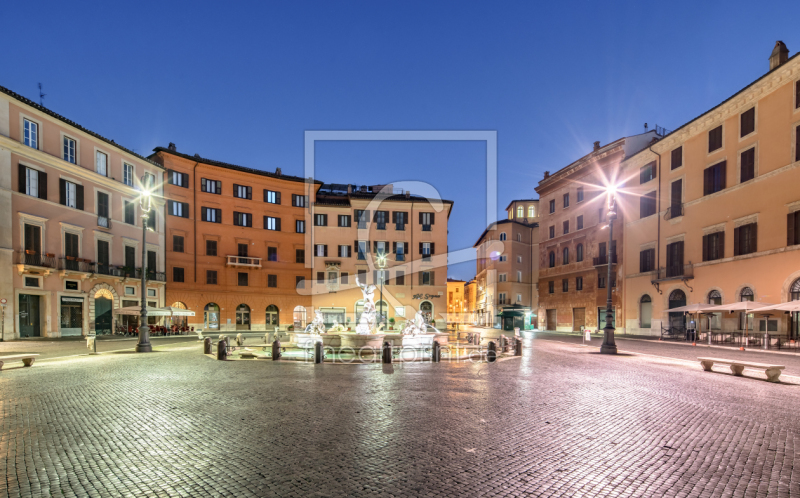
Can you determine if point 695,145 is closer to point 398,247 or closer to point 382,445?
point 398,247

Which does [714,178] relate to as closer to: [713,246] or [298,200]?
[713,246]

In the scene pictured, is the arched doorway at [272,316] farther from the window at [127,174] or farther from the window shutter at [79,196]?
the window shutter at [79,196]

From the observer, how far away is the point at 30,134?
1043 inches

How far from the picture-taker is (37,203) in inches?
1053

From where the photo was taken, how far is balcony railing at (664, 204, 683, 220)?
29.9 meters

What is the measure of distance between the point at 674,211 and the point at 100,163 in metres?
42.1

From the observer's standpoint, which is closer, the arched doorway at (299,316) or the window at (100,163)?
the window at (100,163)

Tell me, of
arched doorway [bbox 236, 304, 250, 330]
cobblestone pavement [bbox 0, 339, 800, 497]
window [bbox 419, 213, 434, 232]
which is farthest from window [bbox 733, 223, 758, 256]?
arched doorway [bbox 236, 304, 250, 330]

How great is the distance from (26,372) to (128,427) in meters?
9.00

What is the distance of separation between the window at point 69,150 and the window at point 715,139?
42605 mm

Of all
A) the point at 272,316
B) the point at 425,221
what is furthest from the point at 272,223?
the point at 425,221

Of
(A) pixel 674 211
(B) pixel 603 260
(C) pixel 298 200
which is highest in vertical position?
(C) pixel 298 200

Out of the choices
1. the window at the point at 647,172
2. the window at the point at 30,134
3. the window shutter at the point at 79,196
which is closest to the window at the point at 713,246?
the window at the point at 647,172

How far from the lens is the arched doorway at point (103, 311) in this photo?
3098cm
